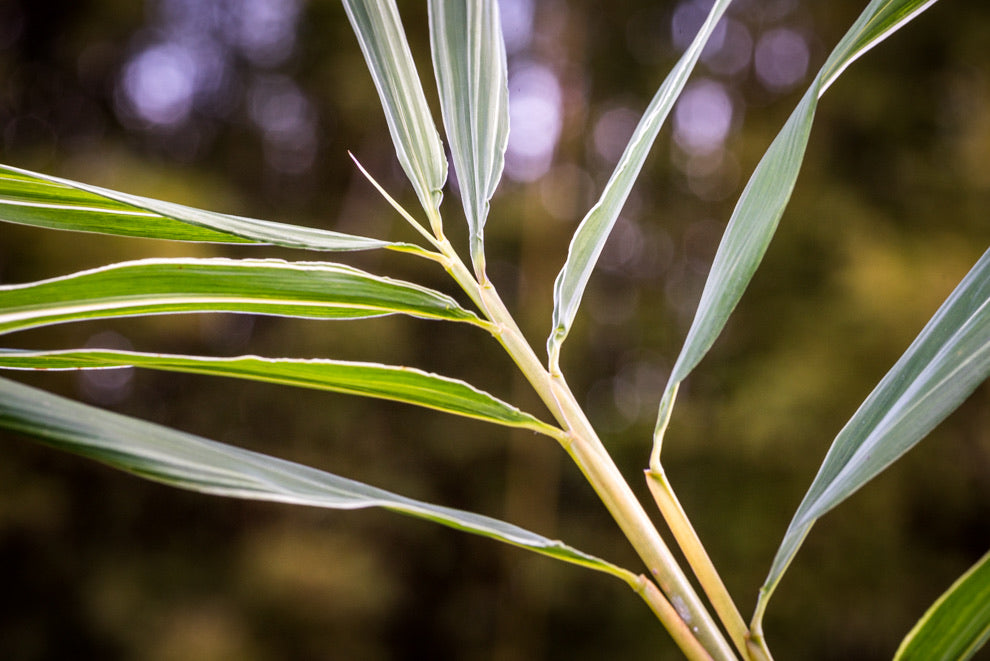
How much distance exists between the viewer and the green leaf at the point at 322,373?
212 mm

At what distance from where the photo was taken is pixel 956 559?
1569 mm

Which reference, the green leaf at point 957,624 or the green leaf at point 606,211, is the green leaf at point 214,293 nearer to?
the green leaf at point 606,211

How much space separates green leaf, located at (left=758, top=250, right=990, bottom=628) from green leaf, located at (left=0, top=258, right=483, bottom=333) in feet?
0.41

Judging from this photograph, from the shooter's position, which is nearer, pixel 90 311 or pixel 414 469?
pixel 90 311

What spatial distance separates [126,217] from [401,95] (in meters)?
0.11

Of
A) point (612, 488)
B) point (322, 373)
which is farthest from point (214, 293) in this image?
point (612, 488)

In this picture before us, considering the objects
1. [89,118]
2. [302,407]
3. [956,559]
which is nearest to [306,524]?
[302,407]

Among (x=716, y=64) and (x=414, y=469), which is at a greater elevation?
(x=716, y=64)

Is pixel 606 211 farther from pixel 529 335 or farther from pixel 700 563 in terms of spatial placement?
pixel 529 335

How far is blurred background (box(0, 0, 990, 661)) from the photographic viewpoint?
158cm

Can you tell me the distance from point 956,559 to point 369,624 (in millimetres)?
1403

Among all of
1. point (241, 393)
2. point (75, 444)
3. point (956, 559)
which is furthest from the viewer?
point (241, 393)

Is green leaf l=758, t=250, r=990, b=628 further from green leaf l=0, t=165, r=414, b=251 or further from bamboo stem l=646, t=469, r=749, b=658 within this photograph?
green leaf l=0, t=165, r=414, b=251

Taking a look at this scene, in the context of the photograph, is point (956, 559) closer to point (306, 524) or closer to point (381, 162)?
point (306, 524)
